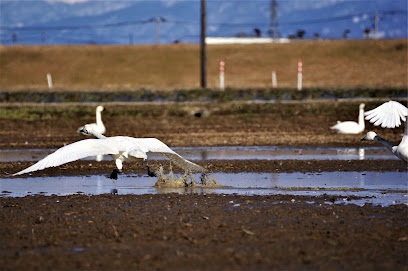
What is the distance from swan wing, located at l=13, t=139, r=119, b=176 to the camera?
12.1 meters

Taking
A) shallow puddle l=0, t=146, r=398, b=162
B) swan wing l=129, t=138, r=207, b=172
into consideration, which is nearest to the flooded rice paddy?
swan wing l=129, t=138, r=207, b=172

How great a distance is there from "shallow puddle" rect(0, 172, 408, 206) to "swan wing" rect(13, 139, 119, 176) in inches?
27.2

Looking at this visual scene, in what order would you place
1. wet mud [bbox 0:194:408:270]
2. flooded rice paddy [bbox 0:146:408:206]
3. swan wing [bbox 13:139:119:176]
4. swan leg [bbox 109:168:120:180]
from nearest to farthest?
wet mud [bbox 0:194:408:270]
swan wing [bbox 13:139:119:176]
flooded rice paddy [bbox 0:146:408:206]
swan leg [bbox 109:168:120:180]

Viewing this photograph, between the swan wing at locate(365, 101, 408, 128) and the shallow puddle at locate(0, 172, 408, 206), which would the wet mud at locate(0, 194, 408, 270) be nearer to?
the shallow puddle at locate(0, 172, 408, 206)

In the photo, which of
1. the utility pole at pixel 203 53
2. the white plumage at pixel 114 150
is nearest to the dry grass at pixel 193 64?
the utility pole at pixel 203 53

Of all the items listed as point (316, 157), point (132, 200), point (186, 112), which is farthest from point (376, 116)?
point (186, 112)

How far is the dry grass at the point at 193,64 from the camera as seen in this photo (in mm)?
51094

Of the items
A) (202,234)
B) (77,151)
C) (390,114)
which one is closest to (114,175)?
(77,151)

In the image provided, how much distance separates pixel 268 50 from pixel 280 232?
172ft

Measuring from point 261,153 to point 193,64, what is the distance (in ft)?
130

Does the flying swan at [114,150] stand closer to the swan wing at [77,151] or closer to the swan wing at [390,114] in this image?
the swan wing at [77,151]

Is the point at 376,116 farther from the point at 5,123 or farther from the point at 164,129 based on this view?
the point at 5,123

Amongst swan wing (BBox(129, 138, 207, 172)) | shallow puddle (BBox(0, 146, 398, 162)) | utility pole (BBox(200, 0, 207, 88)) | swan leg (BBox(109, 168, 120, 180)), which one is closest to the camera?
swan wing (BBox(129, 138, 207, 172))

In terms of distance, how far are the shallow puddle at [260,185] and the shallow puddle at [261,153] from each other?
2.96 metres
